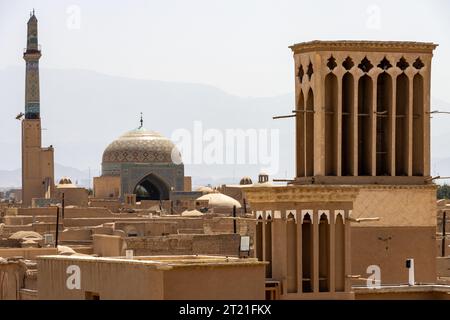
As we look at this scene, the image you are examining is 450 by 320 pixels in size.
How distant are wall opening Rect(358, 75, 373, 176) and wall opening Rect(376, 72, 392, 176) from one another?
0.17 m

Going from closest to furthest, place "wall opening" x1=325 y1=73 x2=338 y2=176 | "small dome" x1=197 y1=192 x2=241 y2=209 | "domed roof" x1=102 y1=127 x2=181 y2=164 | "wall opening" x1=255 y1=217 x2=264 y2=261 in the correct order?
"wall opening" x1=255 y1=217 x2=264 y2=261, "wall opening" x1=325 y1=73 x2=338 y2=176, "small dome" x1=197 y1=192 x2=241 y2=209, "domed roof" x1=102 y1=127 x2=181 y2=164

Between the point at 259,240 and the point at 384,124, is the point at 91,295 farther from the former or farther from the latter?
the point at 384,124

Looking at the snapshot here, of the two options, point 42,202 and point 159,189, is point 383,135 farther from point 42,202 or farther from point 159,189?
point 159,189

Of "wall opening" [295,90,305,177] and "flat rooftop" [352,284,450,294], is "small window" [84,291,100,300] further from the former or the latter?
"wall opening" [295,90,305,177]

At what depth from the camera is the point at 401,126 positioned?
21469mm

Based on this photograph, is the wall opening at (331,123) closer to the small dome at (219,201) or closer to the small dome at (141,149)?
the small dome at (219,201)

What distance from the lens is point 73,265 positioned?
57.4ft

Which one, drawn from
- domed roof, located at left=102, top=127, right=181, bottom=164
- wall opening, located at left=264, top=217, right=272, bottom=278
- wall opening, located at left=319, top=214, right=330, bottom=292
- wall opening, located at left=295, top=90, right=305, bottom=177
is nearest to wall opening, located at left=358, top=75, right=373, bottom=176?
wall opening, located at left=295, top=90, right=305, bottom=177

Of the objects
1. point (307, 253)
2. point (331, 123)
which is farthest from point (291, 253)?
point (331, 123)

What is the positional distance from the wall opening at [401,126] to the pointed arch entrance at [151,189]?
5588 centimetres

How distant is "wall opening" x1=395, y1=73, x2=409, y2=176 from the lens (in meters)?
21.3

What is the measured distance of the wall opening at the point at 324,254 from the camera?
18500 mm

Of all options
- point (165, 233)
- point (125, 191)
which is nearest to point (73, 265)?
point (165, 233)

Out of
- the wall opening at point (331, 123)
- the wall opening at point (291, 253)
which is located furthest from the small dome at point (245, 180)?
the wall opening at point (291, 253)
